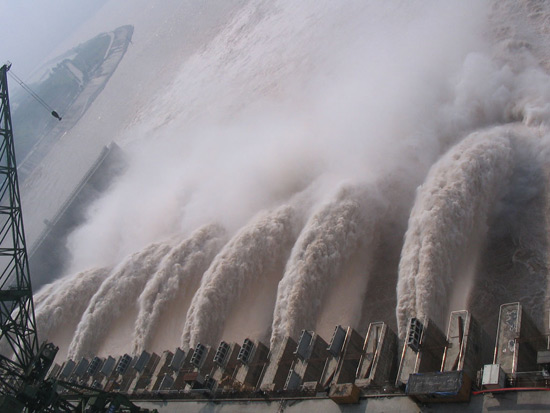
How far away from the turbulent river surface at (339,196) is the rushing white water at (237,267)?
0.09 m

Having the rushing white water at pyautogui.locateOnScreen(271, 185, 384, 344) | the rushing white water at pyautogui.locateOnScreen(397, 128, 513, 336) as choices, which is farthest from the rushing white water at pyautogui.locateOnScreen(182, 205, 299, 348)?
the rushing white water at pyautogui.locateOnScreen(397, 128, 513, 336)

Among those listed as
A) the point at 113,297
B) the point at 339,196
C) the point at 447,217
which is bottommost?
the point at 113,297

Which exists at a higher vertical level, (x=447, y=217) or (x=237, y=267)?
(x=447, y=217)

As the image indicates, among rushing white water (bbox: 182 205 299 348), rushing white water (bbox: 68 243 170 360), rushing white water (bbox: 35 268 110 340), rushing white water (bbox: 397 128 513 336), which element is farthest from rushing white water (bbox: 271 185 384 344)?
rushing white water (bbox: 35 268 110 340)

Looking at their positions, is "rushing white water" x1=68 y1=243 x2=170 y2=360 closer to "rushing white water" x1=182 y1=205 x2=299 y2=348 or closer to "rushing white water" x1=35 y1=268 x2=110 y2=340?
"rushing white water" x1=35 y1=268 x2=110 y2=340

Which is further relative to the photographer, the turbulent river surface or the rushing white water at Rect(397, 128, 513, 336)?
the turbulent river surface

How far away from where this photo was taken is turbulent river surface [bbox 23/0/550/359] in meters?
27.7

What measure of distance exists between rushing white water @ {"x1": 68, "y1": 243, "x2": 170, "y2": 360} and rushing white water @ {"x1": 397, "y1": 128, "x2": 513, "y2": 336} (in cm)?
2140

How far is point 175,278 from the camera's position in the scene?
127 ft

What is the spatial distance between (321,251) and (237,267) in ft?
20.5

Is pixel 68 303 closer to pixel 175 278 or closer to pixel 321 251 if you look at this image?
pixel 175 278

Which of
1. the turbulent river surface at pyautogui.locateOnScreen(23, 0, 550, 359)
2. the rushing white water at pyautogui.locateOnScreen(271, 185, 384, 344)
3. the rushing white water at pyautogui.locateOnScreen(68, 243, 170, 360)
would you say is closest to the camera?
the turbulent river surface at pyautogui.locateOnScreen(23, 0, 550, 359)

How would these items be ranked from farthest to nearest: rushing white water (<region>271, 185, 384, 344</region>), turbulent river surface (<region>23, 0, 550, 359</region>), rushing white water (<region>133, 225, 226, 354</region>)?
1. rushing white water (<region>133, 225, 226, 354</region>)
2. rushing white water (<region>271, 185, 384, 344</region>)
3. turbulent river surface (<region>23, 0, 550, 359</region>)

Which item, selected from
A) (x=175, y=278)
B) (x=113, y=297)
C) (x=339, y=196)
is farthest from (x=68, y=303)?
(x=339, y=196)
